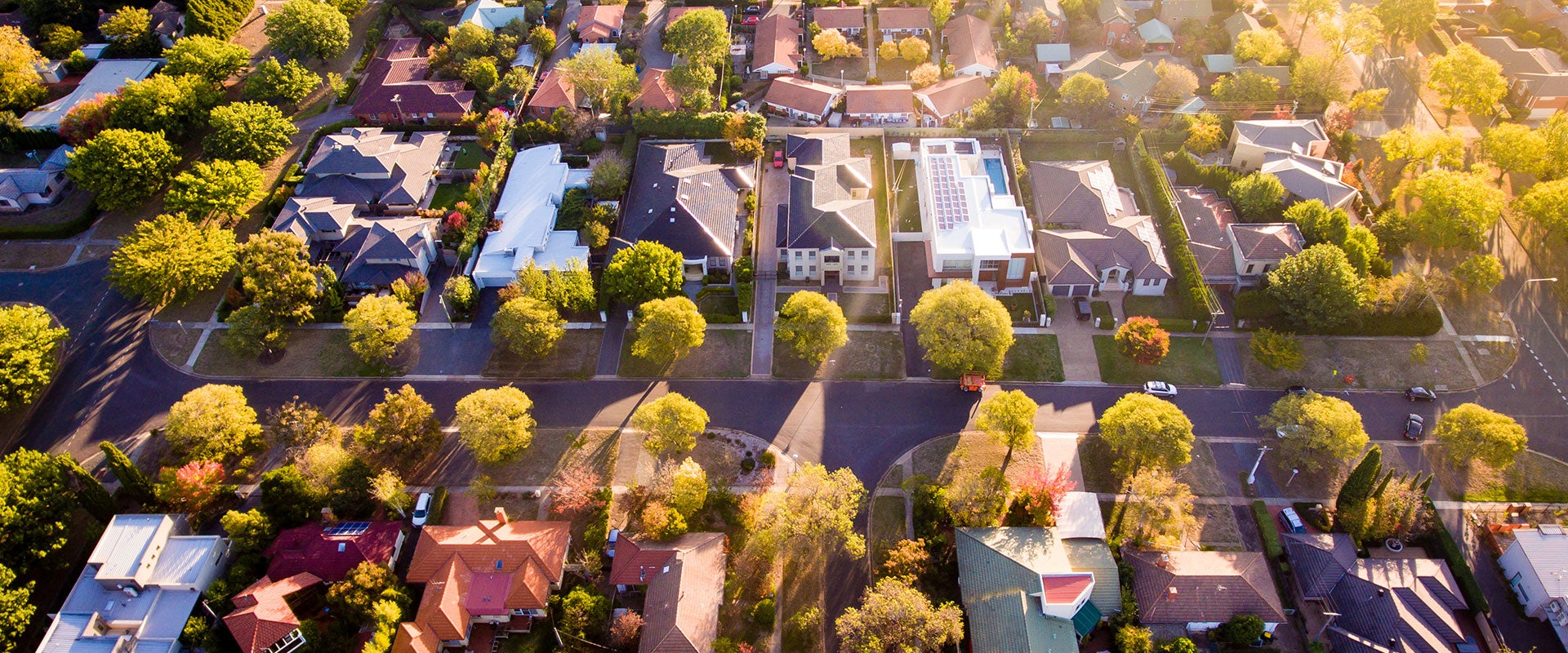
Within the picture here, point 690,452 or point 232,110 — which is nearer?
point 690,452

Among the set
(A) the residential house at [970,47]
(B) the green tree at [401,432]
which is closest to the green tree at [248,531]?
(B) the green tree at [401,432]

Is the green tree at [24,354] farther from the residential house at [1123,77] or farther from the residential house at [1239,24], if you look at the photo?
the residential house at [1239,24]

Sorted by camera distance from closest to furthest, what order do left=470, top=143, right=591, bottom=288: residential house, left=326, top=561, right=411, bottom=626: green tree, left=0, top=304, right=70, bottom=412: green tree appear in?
1. left=326, top=561, right=411, bottom=626: green tree
2. left=0, top=304, right=70, bottom=412: green tree
3. left=470, top=143, right=591, bottom=288: residential house

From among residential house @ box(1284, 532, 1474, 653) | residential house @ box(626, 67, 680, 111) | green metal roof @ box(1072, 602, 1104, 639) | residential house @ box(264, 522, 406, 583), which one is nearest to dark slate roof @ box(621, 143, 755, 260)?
residential house @ box(626, 67, 680, 111)

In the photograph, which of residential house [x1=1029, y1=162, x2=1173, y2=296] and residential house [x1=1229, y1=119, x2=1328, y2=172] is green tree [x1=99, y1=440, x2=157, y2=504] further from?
residential house [x1=1229, y1=119, x2=1328, y2=172]

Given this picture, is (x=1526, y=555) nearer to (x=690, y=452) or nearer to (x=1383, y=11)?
(x=690, y=452)

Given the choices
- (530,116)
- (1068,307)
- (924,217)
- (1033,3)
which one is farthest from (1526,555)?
(530,116)
